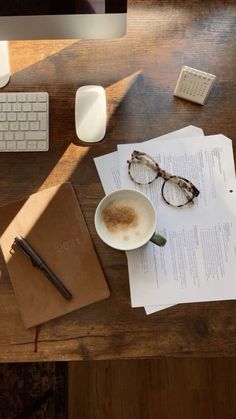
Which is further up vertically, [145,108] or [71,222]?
[145,108]

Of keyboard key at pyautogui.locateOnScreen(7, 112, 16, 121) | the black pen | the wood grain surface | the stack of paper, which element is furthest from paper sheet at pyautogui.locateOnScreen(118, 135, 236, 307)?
the wood grain surface

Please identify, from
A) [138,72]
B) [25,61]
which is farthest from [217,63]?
[25,61]

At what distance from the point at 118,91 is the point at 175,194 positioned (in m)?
0.25

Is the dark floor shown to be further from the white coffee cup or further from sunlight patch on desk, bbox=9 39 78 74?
sunlight patch on desk, bbox=9 39 78 74

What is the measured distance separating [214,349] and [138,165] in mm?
373

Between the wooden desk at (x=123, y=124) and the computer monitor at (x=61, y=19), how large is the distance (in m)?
0.13

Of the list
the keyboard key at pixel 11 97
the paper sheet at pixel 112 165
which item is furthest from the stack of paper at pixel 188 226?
the keyboard key at pixel 11 97

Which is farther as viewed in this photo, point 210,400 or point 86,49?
point 210,400

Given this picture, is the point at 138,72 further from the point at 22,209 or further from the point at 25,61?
the point at 22,209

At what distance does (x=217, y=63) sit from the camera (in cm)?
95

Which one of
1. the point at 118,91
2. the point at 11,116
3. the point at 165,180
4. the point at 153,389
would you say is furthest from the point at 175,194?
the point at 153,389

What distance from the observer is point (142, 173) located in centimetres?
89

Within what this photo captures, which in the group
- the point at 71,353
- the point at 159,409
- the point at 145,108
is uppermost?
the point at 145,108

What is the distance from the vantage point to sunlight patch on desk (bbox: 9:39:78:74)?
95 centimetres
